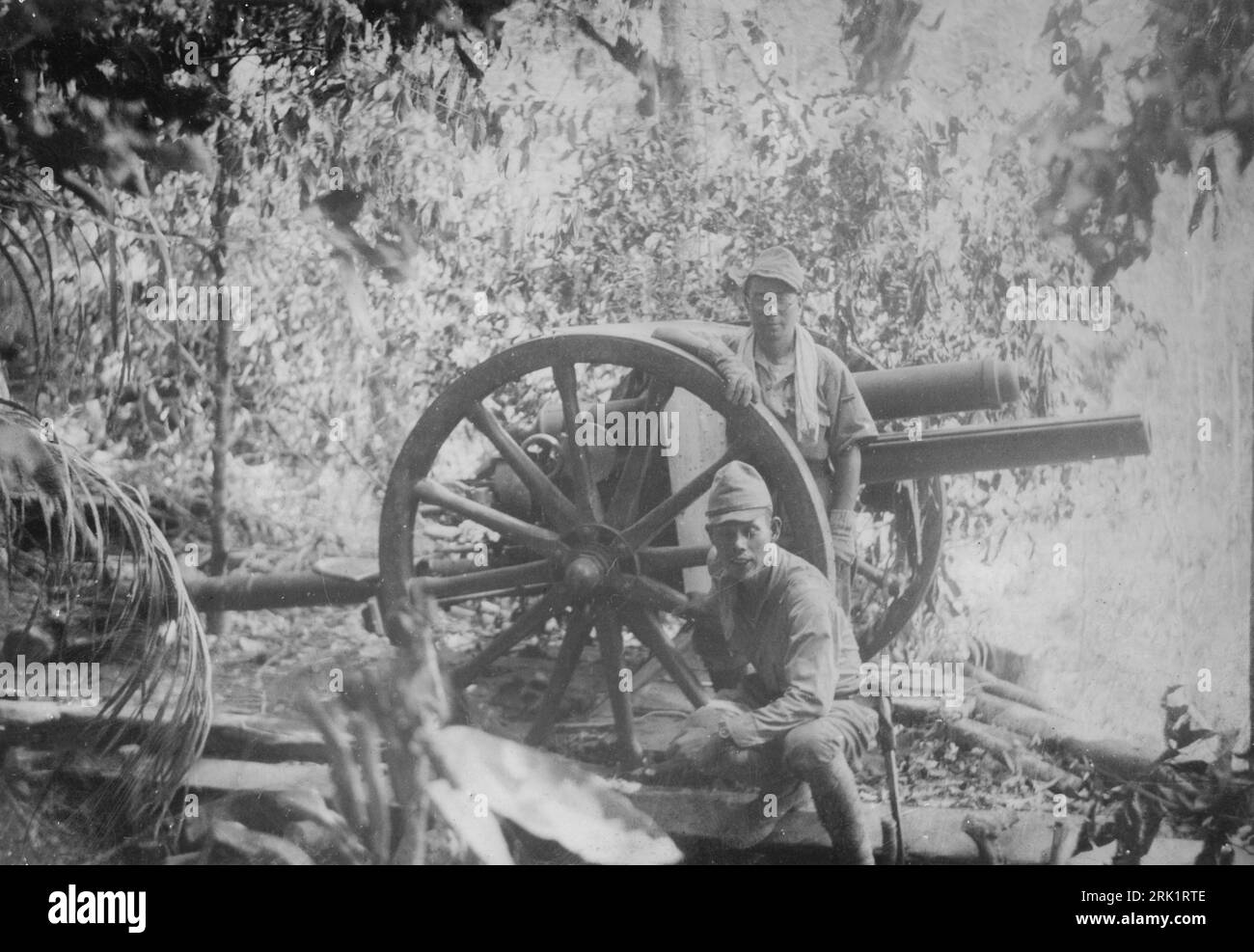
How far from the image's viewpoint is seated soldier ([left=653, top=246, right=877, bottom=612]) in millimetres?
4312

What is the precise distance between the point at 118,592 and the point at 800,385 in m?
2.36

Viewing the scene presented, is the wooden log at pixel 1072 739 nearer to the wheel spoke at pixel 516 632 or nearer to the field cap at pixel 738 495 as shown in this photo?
the field cap at pixel 738 495

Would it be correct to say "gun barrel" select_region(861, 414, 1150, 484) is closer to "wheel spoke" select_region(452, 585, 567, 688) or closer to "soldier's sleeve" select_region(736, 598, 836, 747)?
"soldier's sleeve" select_region(736, 598, 836, 747)

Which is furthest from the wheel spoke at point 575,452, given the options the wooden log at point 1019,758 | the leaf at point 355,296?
the wooden log at point 1019,758

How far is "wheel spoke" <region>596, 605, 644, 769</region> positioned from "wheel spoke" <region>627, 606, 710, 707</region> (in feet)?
0.21

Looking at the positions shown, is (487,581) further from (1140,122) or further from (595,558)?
(1140,122)

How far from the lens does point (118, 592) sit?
15.2 feet

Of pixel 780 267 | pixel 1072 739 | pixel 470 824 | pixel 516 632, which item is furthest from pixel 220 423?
pixel 1072 739

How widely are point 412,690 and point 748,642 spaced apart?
3.66 ft

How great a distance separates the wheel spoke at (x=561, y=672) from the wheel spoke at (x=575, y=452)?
0.33 meters

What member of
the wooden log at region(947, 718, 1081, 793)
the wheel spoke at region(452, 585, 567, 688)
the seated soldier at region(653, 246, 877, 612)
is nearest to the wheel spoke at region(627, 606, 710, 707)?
the wheel spoke at region(452, 585, 567, 688)

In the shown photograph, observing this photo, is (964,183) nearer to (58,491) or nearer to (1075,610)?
(1075,610)

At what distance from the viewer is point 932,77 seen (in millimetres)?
4555
